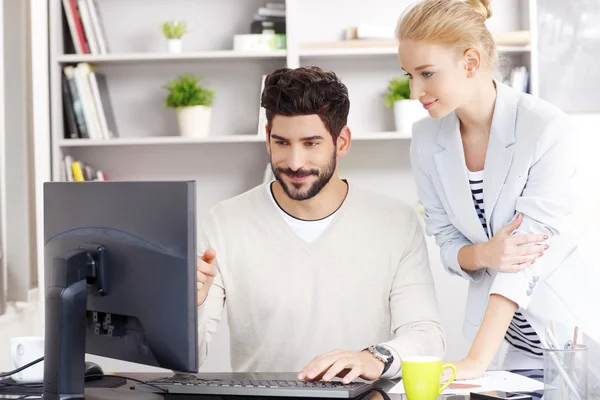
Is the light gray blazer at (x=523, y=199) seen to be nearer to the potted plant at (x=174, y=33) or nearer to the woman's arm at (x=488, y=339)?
the woman's arm at (x=488, y=339)

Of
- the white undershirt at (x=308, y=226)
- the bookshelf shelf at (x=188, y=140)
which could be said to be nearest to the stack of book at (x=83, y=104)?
the bookshelf shelf at (x=188, y=140)

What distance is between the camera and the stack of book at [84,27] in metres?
3.35

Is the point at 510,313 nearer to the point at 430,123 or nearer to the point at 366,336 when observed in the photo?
the point at 366,336

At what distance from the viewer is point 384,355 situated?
62.5 inches

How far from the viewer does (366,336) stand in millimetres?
1940

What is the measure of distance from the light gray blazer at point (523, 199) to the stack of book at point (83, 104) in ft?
5.69

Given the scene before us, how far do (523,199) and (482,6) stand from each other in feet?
1.60

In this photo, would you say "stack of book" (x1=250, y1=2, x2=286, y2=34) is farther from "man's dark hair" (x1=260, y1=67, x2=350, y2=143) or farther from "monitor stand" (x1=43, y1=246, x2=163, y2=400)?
"monitor stand" (x1=43, y1=246, x2=163, y2=400)

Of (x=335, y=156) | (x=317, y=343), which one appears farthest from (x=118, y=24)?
(x=317, y=343)

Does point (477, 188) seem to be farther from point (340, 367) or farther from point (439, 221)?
point (340, 367)

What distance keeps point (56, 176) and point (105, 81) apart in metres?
0.49

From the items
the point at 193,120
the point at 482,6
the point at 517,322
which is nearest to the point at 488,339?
the point at 517,322

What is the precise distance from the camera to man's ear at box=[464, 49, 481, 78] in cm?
185

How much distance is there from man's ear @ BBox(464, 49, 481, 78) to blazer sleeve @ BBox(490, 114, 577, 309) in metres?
0.22
